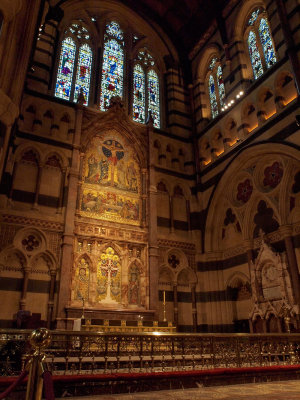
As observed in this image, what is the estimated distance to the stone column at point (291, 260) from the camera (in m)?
10.4

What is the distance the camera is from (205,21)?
17.9m

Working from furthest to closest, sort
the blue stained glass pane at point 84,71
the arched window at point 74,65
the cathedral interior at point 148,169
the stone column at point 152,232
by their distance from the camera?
the blue stained glass pane at point 84,71, the arched window at point 74,65, the stone column at point 152,232, the cathedral interior at point 148,169

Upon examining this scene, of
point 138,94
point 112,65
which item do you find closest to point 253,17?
point 138,94

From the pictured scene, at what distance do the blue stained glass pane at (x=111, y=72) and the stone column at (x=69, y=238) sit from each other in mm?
2532

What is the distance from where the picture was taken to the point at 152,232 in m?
13.8

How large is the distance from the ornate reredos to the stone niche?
517 centimetres

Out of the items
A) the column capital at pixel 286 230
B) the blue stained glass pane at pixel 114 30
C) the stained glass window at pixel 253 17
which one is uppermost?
the blue stained glass pane at pixel 114 30

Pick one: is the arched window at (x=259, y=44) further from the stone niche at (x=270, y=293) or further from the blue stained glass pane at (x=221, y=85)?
the stone niche at (x=270, y=293)

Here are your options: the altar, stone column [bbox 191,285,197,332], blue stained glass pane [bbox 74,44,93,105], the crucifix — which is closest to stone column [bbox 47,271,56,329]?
the crucifix

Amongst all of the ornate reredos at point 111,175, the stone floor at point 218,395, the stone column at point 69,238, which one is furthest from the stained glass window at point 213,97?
the stone floor at point 218,395

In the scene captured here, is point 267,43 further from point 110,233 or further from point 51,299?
point 51,299

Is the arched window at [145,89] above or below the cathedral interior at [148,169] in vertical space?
above

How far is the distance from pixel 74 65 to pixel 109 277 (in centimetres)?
1034

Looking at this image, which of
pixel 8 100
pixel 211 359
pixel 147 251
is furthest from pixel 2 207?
pixel 211 359
